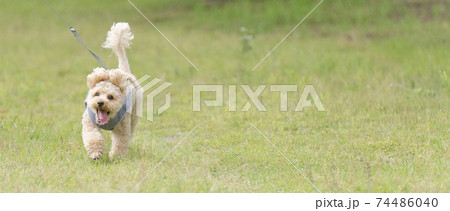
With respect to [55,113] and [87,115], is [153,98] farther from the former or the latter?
[87,115]

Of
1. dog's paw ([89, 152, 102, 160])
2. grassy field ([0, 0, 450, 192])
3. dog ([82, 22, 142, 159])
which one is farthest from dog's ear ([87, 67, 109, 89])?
grassy field ([0, 0, 450, 192])

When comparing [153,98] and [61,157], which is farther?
[153,98]

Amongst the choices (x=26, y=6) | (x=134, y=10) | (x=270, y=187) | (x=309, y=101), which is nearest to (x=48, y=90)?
(x=309, y=101)

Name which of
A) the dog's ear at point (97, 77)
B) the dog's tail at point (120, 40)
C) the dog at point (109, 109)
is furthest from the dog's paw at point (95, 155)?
the dog's tail at point (120, 40)

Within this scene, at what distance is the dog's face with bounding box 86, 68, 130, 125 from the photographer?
17.4ft

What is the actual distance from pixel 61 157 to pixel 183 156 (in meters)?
1.09

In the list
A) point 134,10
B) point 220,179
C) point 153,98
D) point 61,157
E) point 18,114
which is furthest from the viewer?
point 134,10

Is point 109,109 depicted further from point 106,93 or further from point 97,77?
point 97,77

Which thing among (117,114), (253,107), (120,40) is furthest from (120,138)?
(253,107)

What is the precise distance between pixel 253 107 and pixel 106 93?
2.92m

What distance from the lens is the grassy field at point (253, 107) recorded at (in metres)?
5.08

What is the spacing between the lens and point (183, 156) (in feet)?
19.6

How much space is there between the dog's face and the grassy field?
17.3 inches

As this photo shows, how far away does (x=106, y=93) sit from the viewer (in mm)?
5340
